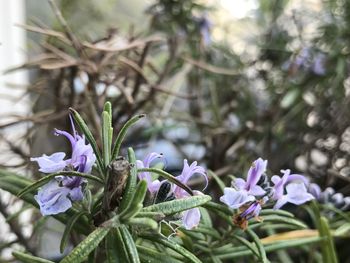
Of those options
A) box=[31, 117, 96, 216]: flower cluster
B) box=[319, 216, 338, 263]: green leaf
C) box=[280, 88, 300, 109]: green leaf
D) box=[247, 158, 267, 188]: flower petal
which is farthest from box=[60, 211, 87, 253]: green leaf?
box=[280, 88, 300, 109]: green leaf

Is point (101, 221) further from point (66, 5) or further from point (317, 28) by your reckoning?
point (66, 5)

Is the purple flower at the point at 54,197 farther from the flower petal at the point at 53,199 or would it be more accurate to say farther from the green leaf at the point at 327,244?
the green leaf at the point at 327,244

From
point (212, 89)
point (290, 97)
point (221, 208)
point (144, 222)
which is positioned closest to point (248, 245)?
point (221, 208)

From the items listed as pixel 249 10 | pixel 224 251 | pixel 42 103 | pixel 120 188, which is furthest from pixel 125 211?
pixel 249 10

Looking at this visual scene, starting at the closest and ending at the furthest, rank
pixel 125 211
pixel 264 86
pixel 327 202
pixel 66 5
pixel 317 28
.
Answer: pixel 125 211 → pixel 327 202 → pixel 317 28 → pixel 264 86 → pixel 66 5

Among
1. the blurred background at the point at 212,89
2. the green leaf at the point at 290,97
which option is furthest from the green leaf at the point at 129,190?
the green leaf at the point at 290,97

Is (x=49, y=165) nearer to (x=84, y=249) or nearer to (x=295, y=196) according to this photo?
(x=84, y=249)
